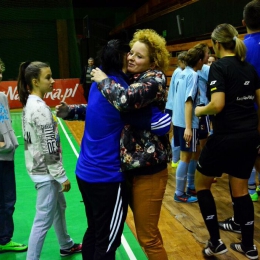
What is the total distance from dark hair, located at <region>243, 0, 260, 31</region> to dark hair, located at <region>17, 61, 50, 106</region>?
4.97 ft

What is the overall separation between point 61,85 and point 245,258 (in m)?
9.14

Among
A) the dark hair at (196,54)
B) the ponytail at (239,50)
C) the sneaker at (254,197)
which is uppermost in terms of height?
the dark hair at (196,54)

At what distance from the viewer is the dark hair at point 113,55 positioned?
1764mm

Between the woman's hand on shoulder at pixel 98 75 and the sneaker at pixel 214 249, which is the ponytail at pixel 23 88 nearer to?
the woman's hand on shoulder at pixel 98 75

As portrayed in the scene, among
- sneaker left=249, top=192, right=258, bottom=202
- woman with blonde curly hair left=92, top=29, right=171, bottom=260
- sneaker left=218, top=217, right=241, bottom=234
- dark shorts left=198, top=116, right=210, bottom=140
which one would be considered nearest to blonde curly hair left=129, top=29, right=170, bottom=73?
woman with blonde curly hair left=92, top=29, right=171, bottom=260

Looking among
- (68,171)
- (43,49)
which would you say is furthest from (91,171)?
(43,49)

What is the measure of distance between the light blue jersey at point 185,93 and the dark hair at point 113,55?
5.53ft

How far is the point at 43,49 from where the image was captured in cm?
1455

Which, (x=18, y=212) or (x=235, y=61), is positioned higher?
(x=235, y=61)

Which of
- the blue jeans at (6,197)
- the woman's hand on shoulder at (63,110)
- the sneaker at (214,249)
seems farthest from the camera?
the blue jeans at (6,197)

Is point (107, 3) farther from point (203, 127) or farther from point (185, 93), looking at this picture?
point (185, 93)

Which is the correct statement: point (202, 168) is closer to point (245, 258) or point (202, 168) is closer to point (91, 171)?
point (245, 258)

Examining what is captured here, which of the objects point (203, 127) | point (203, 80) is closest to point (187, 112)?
point (203, 80)

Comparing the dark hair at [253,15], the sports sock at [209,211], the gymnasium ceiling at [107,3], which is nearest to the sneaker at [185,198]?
the sports sock at [209,211]
